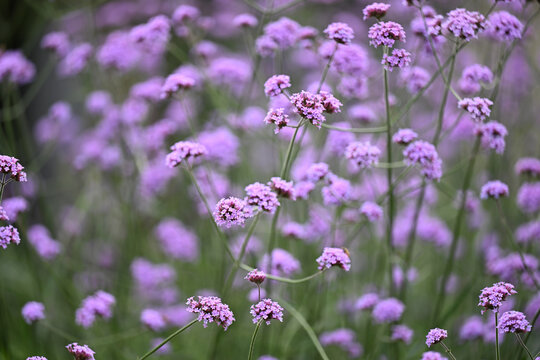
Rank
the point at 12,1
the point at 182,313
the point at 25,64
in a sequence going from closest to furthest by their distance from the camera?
the point at 25,64
the point at 182,313
the point at 12,1

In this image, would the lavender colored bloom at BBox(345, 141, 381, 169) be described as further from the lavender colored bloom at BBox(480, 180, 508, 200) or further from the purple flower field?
the lavender colored bloom at BBox(480, 180, 508, 200)

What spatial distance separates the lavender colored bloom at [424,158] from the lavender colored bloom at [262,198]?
504 mm

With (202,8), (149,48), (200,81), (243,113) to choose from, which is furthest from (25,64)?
(202,8)

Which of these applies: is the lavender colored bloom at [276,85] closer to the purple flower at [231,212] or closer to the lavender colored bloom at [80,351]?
the purple flower at [231,212]

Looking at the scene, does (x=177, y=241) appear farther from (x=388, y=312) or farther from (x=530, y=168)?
(x=530, y=168)

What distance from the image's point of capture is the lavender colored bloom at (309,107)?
1349 mm

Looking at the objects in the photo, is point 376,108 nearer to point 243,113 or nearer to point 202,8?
point 243,113

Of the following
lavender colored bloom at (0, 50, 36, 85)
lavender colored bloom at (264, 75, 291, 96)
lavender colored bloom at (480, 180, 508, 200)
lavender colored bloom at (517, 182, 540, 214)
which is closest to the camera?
Result: lavender colored bloom at (264, 75, 291, 96)

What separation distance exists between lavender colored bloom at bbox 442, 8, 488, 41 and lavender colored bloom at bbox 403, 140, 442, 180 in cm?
33

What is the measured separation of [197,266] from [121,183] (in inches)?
24.7

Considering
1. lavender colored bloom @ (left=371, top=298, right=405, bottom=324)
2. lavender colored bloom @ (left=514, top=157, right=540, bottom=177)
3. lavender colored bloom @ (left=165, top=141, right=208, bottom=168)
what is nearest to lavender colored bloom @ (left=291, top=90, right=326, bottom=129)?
lavender colored bloom @ (left=165, top=141, right=208, bottom=168)

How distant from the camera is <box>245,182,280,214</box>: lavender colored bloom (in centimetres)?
132

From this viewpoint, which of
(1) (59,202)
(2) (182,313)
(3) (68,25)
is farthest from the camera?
(3) (68,25)

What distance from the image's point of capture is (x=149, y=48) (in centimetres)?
238
